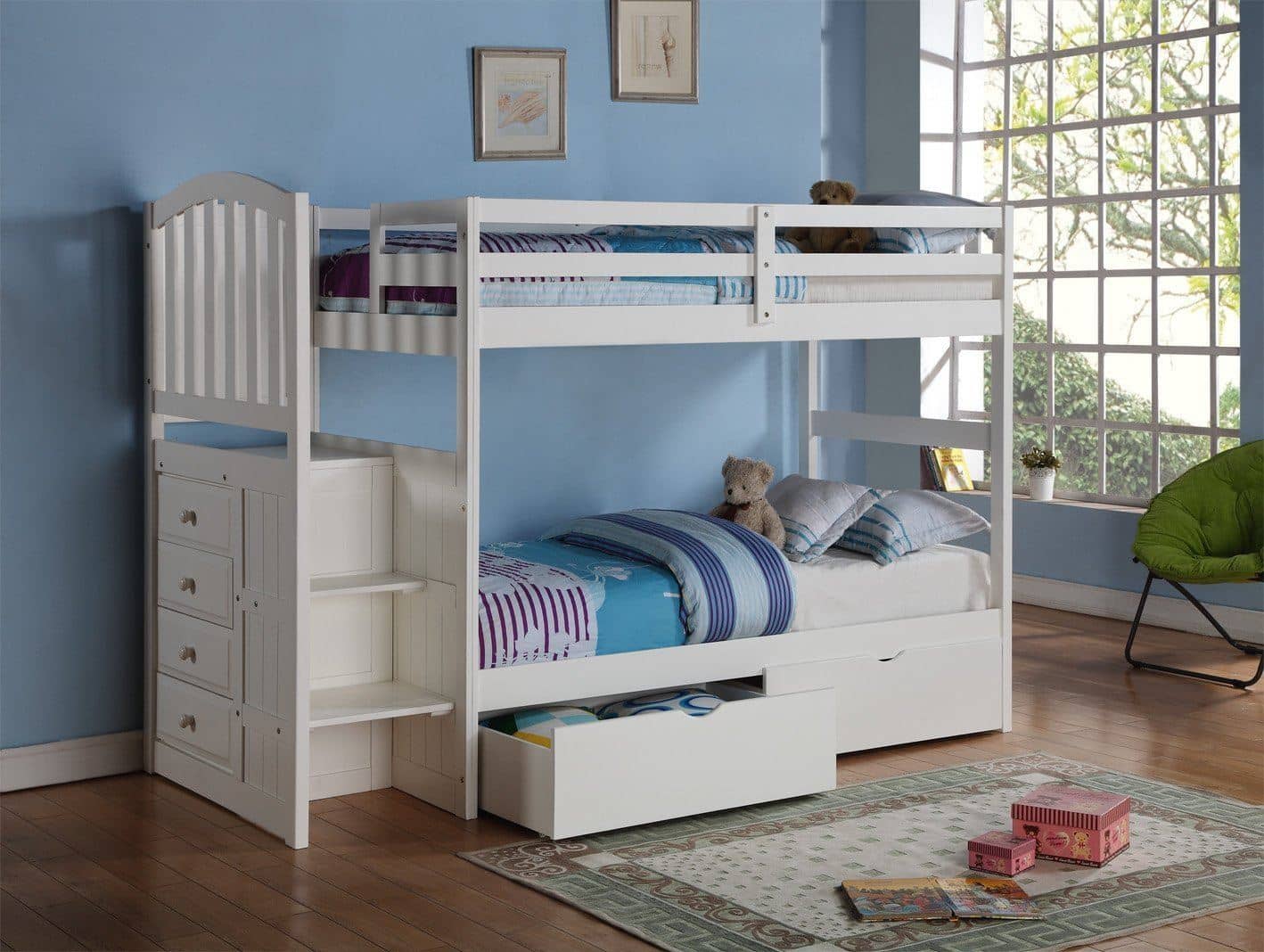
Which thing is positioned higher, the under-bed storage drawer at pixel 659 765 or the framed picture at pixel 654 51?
the framed picture at pixel 654 51

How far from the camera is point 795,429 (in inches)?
183

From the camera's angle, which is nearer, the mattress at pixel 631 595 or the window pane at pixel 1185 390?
the mattress at pixel 631 595

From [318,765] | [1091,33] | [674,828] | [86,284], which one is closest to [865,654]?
[674,828]

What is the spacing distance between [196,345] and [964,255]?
185 cm

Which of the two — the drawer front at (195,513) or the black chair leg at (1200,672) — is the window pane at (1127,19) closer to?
the black chair leg at (1200,672)

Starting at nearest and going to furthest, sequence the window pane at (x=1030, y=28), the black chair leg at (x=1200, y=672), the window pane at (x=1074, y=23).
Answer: the black chair leg at (x=1200, y=672) → the window pane at (x=1074, y=23) → the window pane at (x=1030, y=28)

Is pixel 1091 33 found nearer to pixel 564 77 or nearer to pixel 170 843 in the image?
pixel 564 77

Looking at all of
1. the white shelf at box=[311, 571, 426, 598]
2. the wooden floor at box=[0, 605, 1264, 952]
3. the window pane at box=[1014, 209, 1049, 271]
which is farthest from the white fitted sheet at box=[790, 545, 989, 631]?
the window pane at box=[1014, 209, 1049, 271]

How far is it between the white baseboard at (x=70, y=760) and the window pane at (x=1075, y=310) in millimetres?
3521

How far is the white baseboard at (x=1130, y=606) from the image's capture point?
4.90 metres

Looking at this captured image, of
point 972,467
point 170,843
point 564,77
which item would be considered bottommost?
point 170,843

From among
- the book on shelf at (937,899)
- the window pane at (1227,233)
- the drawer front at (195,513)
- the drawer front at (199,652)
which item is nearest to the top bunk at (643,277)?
the drawer front at (195,513)

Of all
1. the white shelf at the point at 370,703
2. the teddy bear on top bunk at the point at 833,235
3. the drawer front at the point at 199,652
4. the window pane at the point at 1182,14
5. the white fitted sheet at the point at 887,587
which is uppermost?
the window pane at the point at 1182,14

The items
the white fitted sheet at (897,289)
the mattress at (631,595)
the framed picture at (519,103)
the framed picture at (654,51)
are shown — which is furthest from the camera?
the framed picture at (654,51)
